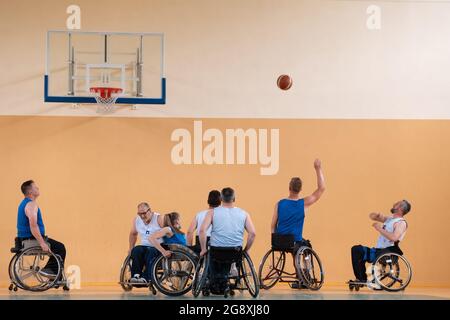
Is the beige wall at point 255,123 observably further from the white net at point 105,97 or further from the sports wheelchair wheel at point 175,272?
the sports wheelchair wheel at point 175,272

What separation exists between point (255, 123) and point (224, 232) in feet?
9.08

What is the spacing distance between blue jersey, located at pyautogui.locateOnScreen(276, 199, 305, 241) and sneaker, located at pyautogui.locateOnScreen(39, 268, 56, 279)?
7.30 feet

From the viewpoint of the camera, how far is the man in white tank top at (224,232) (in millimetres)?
7652

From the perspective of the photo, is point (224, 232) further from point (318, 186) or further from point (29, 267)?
point (29, 267)

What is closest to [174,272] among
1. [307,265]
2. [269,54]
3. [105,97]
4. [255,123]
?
[307,265]

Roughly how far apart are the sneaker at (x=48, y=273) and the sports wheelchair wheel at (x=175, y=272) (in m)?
1.08

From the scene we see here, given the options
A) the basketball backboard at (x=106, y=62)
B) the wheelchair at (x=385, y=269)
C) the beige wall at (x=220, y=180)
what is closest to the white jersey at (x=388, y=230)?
the wheelchair at (x=385, y=269)

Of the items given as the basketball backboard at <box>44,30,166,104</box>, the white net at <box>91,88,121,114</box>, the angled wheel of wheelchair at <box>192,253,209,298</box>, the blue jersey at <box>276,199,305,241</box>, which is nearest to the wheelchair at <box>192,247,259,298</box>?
the angled wheel of wheelchair at <box>192,253,209,298</box>

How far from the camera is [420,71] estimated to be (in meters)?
10.4

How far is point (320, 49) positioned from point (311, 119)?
86 centimetres

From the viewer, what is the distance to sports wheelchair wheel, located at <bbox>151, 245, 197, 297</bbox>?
776 cm

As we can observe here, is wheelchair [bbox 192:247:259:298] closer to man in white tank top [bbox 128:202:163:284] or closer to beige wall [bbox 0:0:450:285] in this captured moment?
man in white tank top [bbox 128:202:163:284]

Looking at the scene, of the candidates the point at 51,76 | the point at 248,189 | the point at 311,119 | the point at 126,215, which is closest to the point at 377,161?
the point at 311,119

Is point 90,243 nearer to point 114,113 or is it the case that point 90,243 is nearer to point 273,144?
point 114,113
